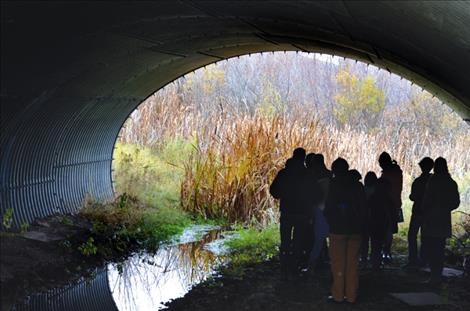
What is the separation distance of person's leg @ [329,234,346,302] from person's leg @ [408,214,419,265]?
2.04 m

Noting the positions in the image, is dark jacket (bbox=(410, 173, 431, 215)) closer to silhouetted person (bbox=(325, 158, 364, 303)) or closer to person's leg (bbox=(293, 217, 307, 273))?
person's leg (bbox=(293, 217, 307, 273))

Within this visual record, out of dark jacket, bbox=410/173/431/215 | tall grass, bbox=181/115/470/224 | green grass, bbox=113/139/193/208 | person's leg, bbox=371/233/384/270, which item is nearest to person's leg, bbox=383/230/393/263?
person's leg, bbox=371/233/384/270

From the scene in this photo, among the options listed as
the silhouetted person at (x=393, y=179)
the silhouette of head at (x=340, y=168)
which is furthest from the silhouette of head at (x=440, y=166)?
the silhouette of head at (x=340, y=168)

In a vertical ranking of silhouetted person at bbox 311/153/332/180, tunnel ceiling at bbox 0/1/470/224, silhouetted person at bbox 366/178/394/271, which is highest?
tunnel ceiling at bbox 0/1/470/224

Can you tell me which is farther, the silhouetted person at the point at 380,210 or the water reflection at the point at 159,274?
the silhouetted person at the point at 380,210

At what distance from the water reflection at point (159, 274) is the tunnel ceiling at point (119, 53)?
1714 millimetres

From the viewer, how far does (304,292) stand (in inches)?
330

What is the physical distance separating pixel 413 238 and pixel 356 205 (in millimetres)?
2622

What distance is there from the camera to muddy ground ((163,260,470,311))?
7.75 m

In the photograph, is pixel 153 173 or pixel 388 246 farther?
pixel 153 173

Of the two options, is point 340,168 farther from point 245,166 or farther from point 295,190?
point 245,166

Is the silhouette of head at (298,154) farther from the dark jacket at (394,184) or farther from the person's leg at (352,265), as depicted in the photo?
the person's leg at (352,265)

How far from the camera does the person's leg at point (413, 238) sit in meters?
9.27

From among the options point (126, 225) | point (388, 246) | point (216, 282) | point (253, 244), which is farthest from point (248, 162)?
point (216, 282)
